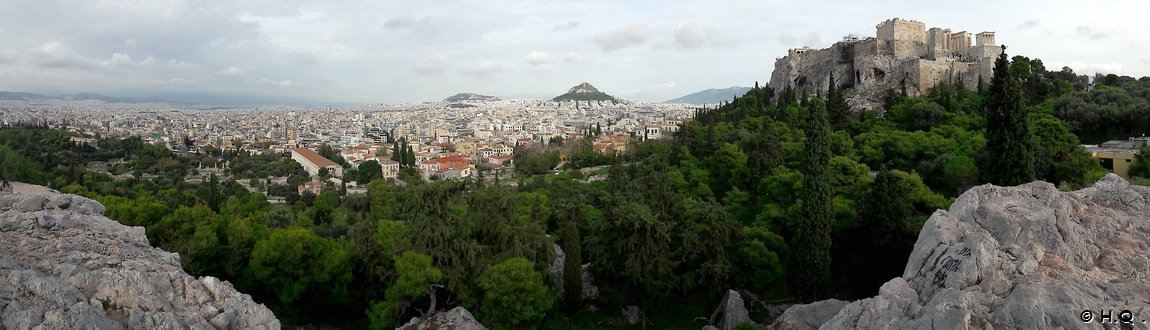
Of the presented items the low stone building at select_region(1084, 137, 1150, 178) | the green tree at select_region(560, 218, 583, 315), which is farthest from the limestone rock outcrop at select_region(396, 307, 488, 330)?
the low stone building at select_region(1084, 137, 1150, 178)

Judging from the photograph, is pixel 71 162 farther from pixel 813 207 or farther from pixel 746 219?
pixel 813 207

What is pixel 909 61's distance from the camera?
114 ft

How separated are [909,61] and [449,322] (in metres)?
31.3

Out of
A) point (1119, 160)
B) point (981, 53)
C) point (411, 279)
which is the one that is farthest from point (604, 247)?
point (981, 53)

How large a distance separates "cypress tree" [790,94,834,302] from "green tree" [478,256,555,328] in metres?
5.40

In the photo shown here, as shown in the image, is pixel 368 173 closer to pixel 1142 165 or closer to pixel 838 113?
pixel 838 113

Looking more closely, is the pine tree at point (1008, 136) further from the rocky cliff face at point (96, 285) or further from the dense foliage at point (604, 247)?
the rocky cliff face at point (96, 285)

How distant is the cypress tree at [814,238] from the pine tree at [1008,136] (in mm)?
3930

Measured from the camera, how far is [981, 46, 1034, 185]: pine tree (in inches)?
558

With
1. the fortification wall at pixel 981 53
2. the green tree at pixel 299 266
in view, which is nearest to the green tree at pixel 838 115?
the fortification wall at pixel 981 53

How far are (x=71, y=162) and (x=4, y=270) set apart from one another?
165 ft

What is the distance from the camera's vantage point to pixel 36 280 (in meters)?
6.35

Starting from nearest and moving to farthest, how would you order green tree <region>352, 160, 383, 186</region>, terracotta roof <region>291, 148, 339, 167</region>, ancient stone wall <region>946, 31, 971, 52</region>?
ancient stone wall <region>946, 31, 971, 52</region> → green tree <region>352, 160, 383, 186</region> → terracotta roof <region>291, 148, 339, 167</region>

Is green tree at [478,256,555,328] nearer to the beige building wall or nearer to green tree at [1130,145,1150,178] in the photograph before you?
green tree at [1130,145,1150,178]
